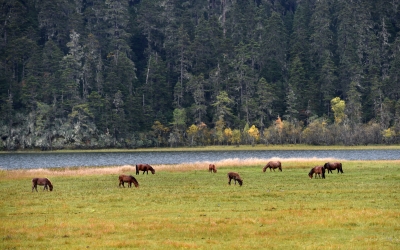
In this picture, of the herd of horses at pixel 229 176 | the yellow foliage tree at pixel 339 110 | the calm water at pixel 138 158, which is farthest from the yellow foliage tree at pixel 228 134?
the herd of horses at pixel 229 176

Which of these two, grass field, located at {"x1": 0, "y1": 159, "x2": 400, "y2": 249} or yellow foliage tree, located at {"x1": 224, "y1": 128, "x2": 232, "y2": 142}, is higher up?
yellow foliage tree, located at {"x1": 224, "y1": 128, "x2": 232, "y2": 142}

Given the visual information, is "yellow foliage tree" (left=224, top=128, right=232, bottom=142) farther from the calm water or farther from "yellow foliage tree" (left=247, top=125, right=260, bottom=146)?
the calm water

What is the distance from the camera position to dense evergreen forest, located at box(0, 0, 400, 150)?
153500 millimetres

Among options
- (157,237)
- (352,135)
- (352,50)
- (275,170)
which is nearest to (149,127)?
(352,135)

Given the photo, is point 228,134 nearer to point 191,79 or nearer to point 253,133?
point 253,133

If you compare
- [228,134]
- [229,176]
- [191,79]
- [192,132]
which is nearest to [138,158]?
[192,132]

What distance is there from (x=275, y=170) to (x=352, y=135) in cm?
9748

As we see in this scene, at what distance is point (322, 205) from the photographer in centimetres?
3009

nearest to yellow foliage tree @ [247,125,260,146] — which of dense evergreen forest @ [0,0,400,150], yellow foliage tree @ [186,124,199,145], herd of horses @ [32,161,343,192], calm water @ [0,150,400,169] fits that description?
dense evergreen forest @ [0,0,400,150]

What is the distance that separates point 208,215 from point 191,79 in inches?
5780

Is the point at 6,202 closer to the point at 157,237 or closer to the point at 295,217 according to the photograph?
the point at 157,237

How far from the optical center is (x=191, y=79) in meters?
173

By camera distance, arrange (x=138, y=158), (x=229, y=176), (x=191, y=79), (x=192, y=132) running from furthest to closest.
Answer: (x=191, y=79) < (x=192, y=132) < (x=138, y=158) < (x=229, y=176)

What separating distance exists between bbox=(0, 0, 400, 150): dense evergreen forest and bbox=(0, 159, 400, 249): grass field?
110766mm
